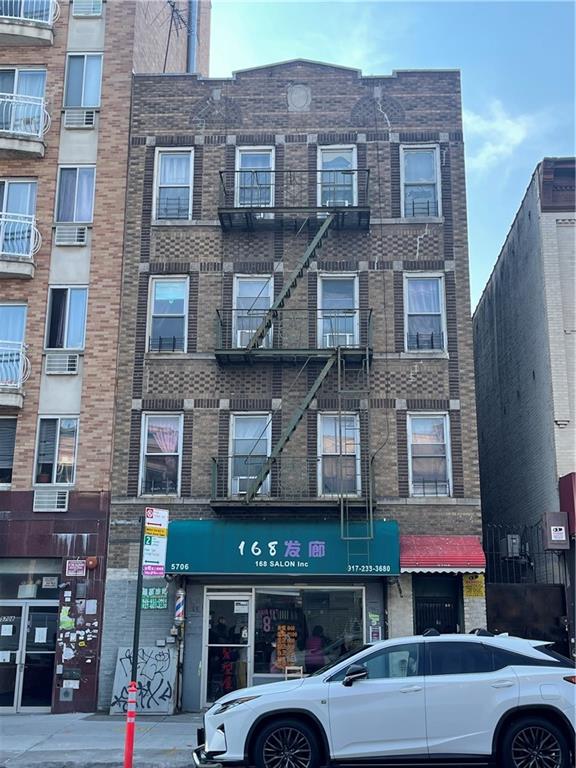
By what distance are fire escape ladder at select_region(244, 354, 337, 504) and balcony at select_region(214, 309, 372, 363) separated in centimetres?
79

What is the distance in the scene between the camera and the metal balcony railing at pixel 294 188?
19.1 m

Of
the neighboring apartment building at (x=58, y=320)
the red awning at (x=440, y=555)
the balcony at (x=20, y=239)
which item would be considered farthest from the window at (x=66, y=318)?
the red awning at (x=440, y=555)

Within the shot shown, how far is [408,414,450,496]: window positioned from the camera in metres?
17.6

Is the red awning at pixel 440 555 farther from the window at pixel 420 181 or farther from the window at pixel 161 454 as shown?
the window at pixel 420 181


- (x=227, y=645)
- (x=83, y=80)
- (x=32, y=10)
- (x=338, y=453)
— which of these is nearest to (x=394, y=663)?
(x=227, y=645)

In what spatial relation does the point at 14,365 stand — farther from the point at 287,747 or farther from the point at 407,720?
the point at 407,720

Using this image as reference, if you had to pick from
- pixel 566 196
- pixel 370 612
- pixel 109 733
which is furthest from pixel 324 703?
pixel 566 196

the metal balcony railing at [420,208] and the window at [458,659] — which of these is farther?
the metal balcony railing at [420,208]

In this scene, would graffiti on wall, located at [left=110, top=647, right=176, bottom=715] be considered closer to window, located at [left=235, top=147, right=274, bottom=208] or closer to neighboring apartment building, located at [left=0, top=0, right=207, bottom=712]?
neighboring apartment building, located at [left=0, top=0, right=207, bottom=712]

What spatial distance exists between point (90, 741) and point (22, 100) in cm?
1444

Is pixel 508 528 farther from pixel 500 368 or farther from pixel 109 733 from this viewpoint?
pixel 109 733

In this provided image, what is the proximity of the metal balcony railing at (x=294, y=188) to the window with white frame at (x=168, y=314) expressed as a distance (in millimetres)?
2257

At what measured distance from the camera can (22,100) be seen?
19.9 m

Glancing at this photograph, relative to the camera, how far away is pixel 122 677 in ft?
53.5
